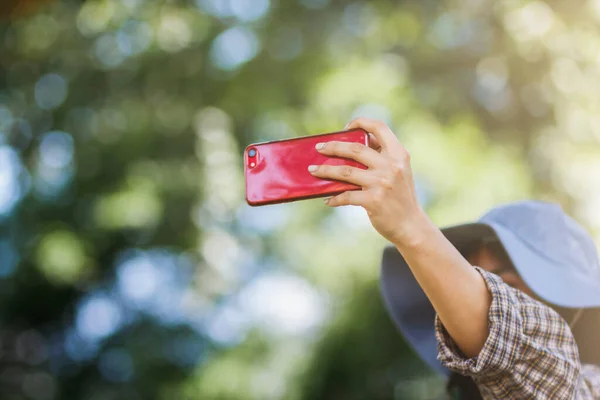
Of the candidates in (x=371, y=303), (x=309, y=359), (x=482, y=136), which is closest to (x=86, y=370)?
(x=309, y=359)

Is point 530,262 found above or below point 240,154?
below

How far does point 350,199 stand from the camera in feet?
2.68

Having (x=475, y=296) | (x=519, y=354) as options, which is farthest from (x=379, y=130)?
(x=519, y=354)

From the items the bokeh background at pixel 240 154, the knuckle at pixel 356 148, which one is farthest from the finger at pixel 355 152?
the bokeh background at pixel 240 154

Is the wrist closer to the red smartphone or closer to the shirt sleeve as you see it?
the red smartphone

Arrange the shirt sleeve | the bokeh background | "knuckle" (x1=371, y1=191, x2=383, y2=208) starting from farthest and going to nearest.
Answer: the bokeh background < the shirt sleeve < "knuckle" (x1=371, y1=191, x2=383, y2=208)

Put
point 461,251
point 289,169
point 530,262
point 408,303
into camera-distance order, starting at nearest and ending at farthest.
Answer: point 289,169, point 530,262, point 461,251, point 408,303

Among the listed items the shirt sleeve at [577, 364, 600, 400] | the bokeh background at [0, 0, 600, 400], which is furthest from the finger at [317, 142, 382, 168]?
the bokeh background at [0, 0, 600, 400]

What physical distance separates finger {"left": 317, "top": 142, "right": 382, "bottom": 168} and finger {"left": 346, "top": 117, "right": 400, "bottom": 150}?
0.02 metres

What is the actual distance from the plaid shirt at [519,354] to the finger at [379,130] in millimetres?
224

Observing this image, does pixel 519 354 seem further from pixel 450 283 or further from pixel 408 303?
pixel 408 303

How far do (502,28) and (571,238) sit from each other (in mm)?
3106

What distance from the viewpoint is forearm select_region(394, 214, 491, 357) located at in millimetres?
823

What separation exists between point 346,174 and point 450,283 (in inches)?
7.9
